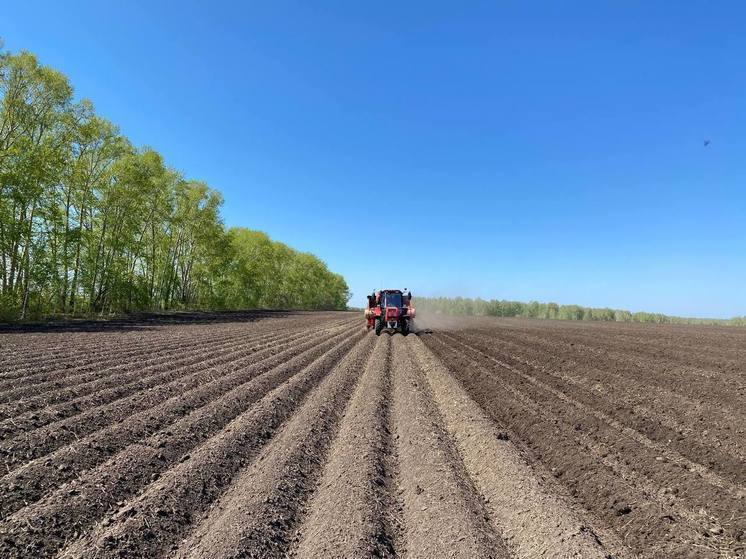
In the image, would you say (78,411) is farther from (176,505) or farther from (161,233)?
(161,233)

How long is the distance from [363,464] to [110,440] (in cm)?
365

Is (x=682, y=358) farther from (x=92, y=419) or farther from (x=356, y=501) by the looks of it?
(x=92, y=419)

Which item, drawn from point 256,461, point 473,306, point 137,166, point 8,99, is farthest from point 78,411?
point 473,306

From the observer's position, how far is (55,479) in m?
4.44

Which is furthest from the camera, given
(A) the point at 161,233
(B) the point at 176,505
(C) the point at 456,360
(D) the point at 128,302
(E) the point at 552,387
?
(A) the point at 161,233

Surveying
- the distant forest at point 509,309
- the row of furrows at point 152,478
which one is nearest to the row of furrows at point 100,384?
the row of furrows at point 152,478

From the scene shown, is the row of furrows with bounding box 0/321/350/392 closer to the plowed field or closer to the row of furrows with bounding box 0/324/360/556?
the plowed field

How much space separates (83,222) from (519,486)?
3191 centimetres

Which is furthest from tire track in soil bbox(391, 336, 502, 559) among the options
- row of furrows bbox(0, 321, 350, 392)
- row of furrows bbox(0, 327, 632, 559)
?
row of furrows bbox(0, 321, 350, 392)

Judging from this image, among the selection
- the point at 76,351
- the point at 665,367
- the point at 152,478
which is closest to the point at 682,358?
the point at 665,367

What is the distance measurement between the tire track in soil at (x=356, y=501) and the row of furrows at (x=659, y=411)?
4.35m

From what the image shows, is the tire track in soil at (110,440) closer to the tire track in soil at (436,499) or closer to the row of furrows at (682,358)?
the tire track in soil at (436,499)

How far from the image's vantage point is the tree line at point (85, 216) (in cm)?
2184

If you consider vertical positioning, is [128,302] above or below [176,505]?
above
